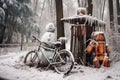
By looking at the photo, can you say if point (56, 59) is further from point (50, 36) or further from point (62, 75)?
point (50, 36)

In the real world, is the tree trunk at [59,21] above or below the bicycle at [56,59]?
above

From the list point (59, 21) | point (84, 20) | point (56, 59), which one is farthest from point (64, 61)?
point (59, 21)

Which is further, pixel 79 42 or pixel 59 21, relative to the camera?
pixel 59 21

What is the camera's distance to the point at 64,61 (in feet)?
26.0

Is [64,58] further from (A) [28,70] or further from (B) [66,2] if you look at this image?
(B) [66,2]

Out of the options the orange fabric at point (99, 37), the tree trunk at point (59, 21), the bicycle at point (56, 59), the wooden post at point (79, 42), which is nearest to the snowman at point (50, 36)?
the bicycle at point (56, 59)

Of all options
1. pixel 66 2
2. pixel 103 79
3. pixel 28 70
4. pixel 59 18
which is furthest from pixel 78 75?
pixel 66 2

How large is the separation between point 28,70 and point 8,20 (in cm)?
1334

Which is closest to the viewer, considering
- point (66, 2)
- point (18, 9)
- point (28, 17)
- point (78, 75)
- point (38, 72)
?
point (78, 75)

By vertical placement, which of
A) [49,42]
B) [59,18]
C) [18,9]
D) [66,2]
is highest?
[66,2]

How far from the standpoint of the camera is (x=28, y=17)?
922 inches

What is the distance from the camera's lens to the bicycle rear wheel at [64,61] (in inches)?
307

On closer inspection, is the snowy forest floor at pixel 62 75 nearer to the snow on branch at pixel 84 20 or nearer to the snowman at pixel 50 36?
the snowman at pixel 50 36

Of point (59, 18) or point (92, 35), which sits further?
point (59, 18)
